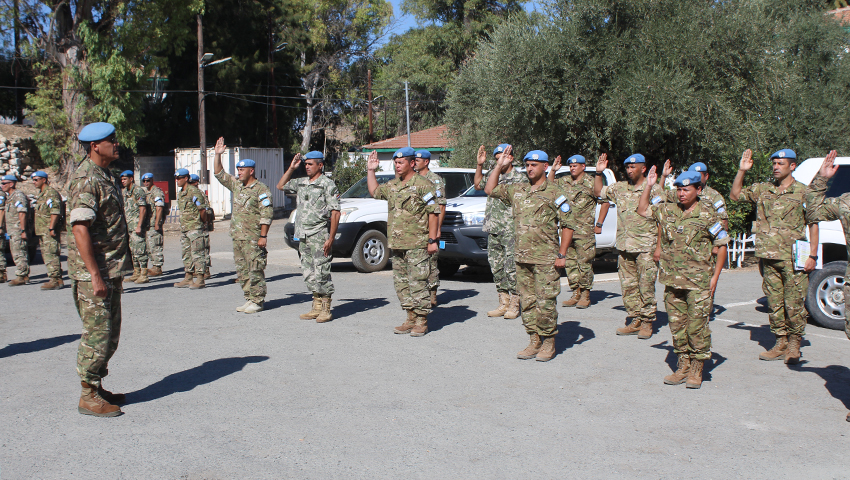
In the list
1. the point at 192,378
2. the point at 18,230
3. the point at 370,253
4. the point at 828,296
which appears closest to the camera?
the point at 192,378

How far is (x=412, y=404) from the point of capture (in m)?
5.16

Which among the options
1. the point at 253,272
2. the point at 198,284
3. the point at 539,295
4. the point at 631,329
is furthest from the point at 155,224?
the point at 631,329

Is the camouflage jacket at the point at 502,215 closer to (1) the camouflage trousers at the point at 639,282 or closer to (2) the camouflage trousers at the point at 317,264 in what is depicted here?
(1) the camouflage trousers at the point at 639,282

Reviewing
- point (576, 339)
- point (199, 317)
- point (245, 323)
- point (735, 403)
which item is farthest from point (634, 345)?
point (199, 317)

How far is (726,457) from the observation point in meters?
4.20

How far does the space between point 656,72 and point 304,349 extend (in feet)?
38.7

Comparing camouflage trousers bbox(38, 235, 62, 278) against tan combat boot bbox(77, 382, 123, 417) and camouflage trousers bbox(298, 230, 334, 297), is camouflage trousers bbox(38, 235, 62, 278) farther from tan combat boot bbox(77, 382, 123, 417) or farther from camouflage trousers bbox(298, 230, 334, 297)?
tan combat boot bbox(77, 382, 123, 417)

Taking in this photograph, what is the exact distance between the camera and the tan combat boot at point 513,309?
327 inches

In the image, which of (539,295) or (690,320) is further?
(539,295)

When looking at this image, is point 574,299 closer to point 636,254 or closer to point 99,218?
point 636,254

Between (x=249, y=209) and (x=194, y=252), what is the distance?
2540 mm

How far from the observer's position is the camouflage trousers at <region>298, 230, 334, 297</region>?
8.23 metres

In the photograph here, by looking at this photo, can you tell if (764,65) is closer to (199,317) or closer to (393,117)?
(199,317)

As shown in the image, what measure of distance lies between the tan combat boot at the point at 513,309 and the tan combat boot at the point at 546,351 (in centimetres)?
185
